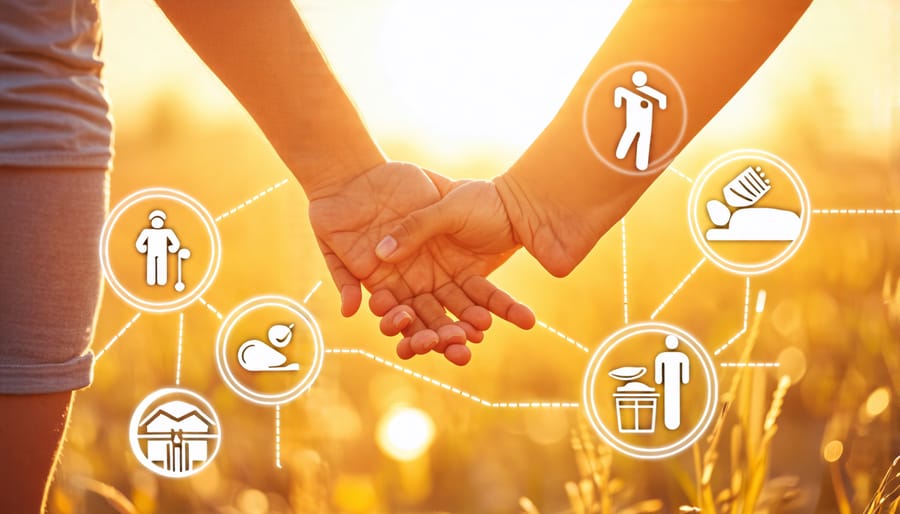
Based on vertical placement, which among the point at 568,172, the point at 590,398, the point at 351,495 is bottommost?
the point at 351,495

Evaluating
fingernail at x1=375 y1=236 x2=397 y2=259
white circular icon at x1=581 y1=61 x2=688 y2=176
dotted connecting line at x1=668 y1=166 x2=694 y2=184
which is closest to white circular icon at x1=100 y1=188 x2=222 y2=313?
fingernail at x1=375 y1=236 x2=397 y2=259

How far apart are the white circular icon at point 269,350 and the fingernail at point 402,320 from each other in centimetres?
18

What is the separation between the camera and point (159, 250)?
1.75 metres

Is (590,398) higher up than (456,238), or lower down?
lower down

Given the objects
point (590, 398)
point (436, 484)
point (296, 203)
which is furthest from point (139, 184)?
point (590, 398)

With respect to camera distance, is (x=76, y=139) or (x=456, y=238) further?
(x=456, y=238)

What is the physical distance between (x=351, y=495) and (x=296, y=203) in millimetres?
521

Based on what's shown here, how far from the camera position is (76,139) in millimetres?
1276

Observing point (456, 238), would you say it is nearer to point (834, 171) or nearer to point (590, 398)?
point (590, 398)

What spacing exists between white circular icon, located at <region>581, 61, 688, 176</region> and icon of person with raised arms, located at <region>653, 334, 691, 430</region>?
0.32 metres

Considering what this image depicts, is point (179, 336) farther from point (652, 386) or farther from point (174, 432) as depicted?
point (652, 386)

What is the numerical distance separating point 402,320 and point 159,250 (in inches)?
18.4

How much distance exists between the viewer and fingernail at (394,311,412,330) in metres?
1.62

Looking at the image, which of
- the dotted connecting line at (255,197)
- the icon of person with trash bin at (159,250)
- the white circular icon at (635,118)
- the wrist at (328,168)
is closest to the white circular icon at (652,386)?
the white circular icon at (635,118)
